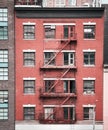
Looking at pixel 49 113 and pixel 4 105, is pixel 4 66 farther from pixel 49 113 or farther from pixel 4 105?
pixel 49 113

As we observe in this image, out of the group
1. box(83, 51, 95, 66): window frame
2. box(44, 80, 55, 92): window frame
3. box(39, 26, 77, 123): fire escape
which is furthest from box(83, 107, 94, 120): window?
box(83, 51, 95, 66): window frame

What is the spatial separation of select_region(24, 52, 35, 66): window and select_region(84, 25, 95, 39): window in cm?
561

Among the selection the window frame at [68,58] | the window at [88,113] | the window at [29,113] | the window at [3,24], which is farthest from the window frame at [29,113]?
the window at [3,24]

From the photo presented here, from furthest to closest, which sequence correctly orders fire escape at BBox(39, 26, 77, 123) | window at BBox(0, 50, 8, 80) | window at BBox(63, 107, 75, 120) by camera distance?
window at BBox(63, 107, 75, 120), window at BBox(0, 50, 8, 80), fire escape at BBox(39, 26, 77, 123)

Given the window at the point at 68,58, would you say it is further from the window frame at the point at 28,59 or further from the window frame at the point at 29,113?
the window frame at the point at 29,113

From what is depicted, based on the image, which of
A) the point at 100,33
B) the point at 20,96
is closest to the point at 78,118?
the point at 20,96

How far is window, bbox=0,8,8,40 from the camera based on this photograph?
3881 cm

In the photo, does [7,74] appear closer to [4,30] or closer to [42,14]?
[4,30]

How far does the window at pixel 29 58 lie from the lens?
128 ft

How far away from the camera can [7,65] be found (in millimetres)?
39062

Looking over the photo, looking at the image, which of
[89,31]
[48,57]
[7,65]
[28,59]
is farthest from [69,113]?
[89,31]

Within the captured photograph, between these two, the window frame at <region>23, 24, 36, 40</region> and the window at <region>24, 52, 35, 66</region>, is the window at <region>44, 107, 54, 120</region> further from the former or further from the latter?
the window frame at <region>23, 24, 36, 40</region>

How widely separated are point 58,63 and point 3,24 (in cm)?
663

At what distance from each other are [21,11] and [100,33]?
8089 mm
